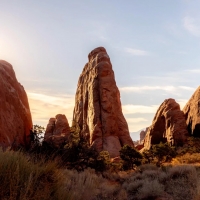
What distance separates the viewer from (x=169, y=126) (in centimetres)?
4116

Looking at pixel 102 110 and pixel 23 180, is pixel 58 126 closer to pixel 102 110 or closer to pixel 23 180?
pixel 102 110

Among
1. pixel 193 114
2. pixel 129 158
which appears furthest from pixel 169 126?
pixel 129 158

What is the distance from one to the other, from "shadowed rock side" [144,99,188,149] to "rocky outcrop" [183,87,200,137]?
819mm

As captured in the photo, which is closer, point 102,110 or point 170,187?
point 170,187

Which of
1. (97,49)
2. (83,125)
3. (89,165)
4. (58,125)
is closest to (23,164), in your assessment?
(89,165)

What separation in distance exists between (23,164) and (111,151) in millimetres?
35210

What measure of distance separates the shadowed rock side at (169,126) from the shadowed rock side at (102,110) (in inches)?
186

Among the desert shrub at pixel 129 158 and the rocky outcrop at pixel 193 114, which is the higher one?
the rocky outcrop at pixel 193 114

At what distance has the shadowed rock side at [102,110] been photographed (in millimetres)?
42531

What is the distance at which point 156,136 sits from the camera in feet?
148

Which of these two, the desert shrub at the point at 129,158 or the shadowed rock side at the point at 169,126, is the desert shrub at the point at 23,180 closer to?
the desert shrub at the point at 129,158

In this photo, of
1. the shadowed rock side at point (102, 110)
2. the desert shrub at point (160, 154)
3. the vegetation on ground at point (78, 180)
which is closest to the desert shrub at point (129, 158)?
the vegetation on ground at point (78, 180)

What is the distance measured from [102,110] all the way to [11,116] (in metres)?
21.5

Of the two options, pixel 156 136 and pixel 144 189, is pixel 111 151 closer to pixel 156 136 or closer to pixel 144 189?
pixel 156 136
